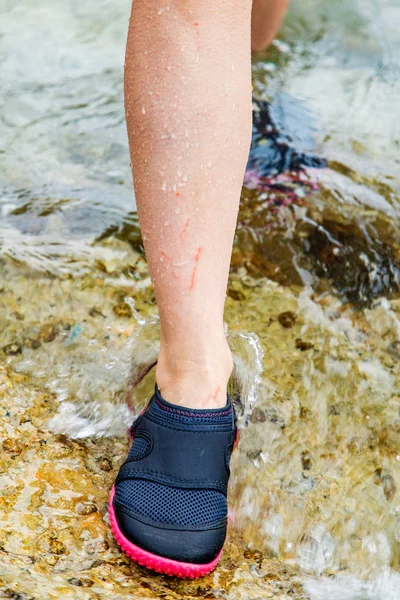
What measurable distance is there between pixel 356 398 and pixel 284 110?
1.72 metres

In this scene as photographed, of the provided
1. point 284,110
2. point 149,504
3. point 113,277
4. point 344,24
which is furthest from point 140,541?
point 344,24

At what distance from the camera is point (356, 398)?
185 centimetres

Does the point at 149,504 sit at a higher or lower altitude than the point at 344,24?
lower

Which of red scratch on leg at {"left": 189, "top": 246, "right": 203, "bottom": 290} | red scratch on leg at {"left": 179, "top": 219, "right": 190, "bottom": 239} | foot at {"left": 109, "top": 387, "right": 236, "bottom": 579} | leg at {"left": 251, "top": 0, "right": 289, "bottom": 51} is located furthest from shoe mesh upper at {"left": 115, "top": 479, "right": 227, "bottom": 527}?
leg at {"left": 251, "top": 0, "right": 289, "bottom": 51}

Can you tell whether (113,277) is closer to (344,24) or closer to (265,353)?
(265,353)

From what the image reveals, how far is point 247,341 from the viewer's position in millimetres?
1966

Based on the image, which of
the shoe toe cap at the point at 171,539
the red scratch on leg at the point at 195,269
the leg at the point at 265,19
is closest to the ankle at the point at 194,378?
the red scratch on leg at the point at 195,269

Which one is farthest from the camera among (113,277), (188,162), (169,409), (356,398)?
(113,277)

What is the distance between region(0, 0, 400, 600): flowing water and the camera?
1412 millimetres

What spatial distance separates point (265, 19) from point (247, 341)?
6.15 ft

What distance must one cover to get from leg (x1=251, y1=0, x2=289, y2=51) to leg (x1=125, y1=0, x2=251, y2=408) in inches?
70.2

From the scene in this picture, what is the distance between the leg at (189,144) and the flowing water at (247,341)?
1.37 ft

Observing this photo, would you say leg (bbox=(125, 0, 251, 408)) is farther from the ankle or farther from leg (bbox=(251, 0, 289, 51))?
leg (bbox=(251, 0, 289, 51))

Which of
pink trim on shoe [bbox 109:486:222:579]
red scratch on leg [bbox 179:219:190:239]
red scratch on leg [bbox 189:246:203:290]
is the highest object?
red scratch on leg [bbox 179:219:190:239]
